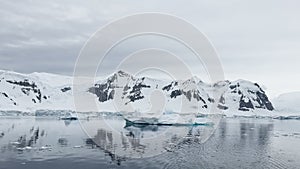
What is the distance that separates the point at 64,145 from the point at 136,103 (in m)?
152

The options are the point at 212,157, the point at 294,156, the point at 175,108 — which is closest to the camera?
the point at 212,157

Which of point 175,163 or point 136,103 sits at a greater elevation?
point 136,103

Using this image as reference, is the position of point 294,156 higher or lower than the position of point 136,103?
lower

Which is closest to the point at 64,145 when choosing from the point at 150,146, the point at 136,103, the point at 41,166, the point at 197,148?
the point at 150,146

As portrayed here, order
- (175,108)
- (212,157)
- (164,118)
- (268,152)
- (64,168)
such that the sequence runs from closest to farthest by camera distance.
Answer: (64,168) → (212,157) → (268,152) → (164,118) → (175,108)

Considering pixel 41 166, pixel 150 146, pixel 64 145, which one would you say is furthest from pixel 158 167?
pixel 64 145

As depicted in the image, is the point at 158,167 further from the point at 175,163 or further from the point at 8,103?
the point at 8,103

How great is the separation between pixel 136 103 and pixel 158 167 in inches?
6403

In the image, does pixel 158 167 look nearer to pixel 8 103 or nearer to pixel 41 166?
pixel 41 166

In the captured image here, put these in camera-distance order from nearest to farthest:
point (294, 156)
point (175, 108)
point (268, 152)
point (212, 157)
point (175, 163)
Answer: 1. point (175, 163)
2. point (212, 157)
3. point (294, 156)
4. point (268, 152)
5. point (175, 108)

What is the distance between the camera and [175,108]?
18475cm

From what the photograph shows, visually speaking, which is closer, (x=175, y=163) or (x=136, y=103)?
(x=175, y=163)

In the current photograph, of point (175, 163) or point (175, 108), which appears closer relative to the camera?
point (175, 163)

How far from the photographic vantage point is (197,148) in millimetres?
32938
